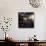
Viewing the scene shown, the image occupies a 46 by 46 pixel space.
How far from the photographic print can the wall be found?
0.41 ft

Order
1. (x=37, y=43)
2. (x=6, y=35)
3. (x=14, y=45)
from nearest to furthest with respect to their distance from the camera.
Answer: (x=14, y=45)
(x=37, y=43)
(x=6, y=35)

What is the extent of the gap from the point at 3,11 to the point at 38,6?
1469 mm

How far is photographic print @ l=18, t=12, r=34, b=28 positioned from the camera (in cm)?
534

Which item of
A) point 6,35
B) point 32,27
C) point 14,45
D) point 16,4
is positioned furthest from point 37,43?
point 16,4

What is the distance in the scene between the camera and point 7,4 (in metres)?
5.31

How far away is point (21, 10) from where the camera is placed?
5320 mm

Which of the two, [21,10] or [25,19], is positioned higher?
[21,10]

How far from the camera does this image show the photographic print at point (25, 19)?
5.34 metres

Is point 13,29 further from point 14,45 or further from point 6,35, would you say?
point 14,45

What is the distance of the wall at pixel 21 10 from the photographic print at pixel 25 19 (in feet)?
0.41

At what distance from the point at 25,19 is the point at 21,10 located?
16.1 inches

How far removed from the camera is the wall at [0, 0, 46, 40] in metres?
5.31

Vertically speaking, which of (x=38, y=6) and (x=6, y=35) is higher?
(x=38, y=6)

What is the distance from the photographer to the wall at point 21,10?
17.4 ft
